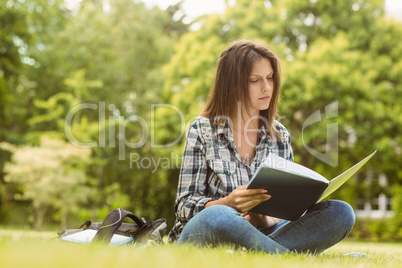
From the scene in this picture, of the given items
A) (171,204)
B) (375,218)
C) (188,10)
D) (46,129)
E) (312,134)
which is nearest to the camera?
(171,204)

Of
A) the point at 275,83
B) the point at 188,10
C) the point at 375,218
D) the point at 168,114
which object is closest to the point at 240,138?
the point at 275,83

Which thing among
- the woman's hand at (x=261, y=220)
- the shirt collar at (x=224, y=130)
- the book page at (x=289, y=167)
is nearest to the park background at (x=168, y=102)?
the shirt collar at (x=224, y=130)

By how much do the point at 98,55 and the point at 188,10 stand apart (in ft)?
21.7

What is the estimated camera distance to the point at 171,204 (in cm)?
1034

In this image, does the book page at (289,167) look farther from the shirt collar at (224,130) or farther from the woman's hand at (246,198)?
the shirt collar at (224,130)

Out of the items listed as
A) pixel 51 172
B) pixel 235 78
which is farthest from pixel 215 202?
pixel 51 172

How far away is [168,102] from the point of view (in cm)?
1431

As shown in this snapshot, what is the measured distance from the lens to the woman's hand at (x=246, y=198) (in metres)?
2.31

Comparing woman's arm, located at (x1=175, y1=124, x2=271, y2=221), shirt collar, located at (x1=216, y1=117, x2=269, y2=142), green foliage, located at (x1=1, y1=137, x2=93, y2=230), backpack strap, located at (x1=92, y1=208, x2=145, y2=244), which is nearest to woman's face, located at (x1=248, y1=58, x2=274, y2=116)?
shirt collar, located at (x1=216, y1=117, x2=269, y2=142)

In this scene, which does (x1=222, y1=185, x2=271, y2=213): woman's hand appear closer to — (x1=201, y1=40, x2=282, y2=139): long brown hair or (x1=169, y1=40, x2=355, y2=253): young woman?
(x1=169, y1=40, x2=355, y2=253): young woman

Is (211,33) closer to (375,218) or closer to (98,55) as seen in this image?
(98,55)

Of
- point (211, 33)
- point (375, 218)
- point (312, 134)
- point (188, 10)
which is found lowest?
point (375, 218)

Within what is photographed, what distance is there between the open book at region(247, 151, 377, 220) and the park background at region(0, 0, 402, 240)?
636 centimetres

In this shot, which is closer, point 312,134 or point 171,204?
point 171,204
